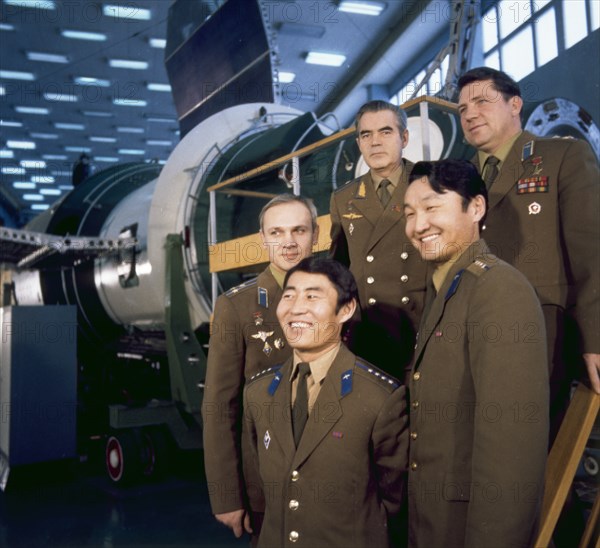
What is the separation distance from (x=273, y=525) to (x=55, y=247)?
16.2 feet

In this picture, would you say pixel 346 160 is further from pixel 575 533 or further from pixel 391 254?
pixel 575 533

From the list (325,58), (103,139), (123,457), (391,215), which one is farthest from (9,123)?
(391,215)

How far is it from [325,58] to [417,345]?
Answer: 45.7 feet

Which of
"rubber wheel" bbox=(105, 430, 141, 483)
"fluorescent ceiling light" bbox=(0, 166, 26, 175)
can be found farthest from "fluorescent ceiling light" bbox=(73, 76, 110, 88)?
"rubber wheel" bbox=(105, 430, 141, 483)

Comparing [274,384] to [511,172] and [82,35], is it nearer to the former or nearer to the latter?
[511,172]

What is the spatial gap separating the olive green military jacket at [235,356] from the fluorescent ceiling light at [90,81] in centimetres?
1524

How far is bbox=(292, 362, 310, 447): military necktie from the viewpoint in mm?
1799

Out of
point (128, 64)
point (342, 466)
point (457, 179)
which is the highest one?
point (128, 64)

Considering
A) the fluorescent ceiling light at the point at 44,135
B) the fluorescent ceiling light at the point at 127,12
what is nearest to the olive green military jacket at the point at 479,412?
the fluorescent ceiling light at the point at 127,12

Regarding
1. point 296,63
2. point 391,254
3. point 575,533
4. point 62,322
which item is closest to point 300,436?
point 391,254

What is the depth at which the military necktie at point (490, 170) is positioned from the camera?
2162mm

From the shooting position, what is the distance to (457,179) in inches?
65.9

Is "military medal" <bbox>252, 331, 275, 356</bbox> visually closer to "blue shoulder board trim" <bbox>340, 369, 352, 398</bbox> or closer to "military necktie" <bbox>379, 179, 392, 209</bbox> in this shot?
"blue shoulder board trim" <bbox>340, 369, 352, 398</bbox>

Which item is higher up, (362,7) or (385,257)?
(362,7)
